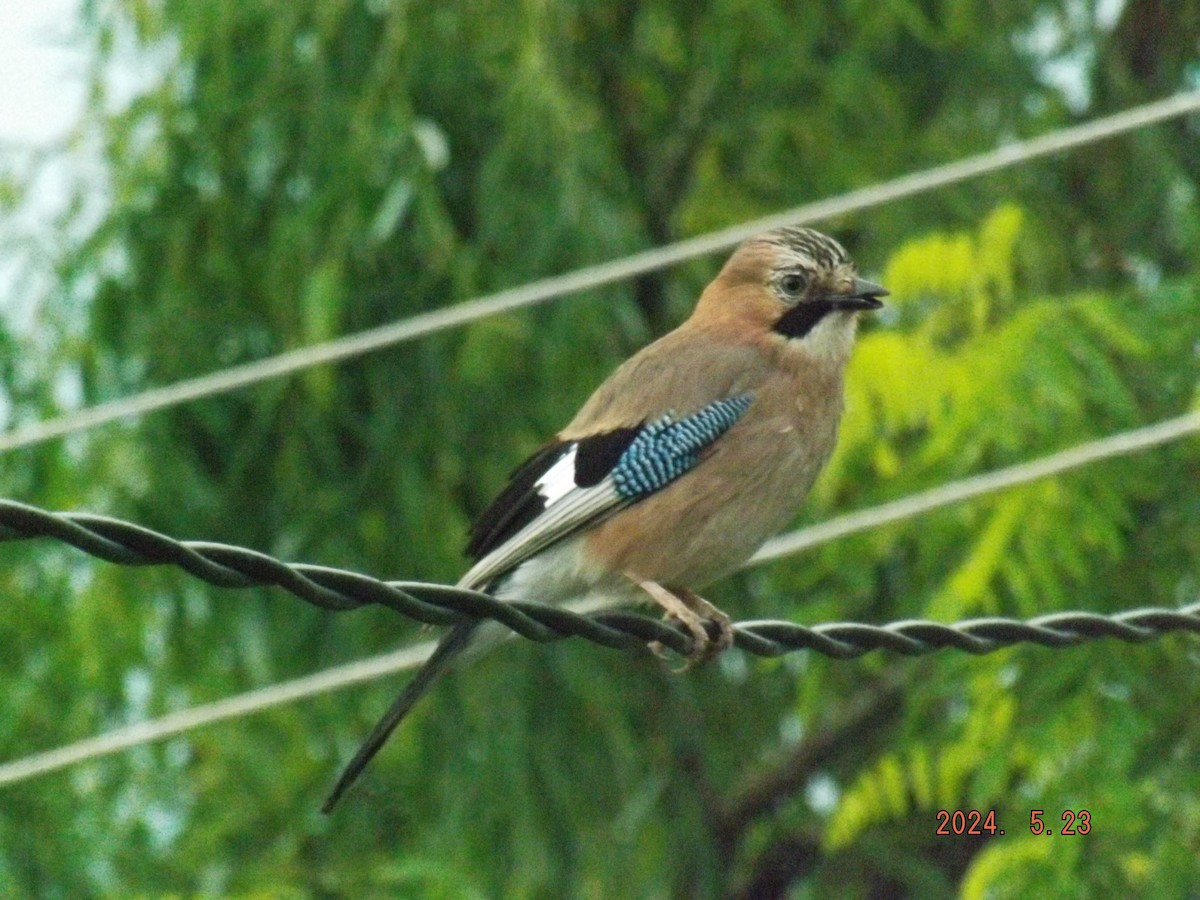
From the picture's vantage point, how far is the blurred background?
831 centimetres

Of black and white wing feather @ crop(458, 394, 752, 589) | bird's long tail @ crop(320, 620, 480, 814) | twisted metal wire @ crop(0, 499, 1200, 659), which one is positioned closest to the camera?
twisted metal wire @ crop(0, 499, 1200, 659)

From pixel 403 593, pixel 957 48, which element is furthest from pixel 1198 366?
pixel 403 593

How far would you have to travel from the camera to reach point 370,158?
8.77 m

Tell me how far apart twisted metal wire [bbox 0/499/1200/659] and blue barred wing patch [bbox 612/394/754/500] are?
0.46m

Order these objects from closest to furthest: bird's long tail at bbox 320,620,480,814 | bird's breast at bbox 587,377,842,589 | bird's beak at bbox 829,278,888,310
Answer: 1. bird's long tail at bbox 320,620,480,814
2. bird's breast at bbox 587,377,842,589
3. bird's beak at bbox 829,278,888,310

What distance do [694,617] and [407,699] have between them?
0.95 metres

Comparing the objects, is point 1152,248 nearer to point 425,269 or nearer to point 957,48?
point 957,48

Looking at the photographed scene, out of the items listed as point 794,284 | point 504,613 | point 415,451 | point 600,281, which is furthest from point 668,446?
point 415,451

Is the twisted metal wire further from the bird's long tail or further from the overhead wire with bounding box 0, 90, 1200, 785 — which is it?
the overhead wire with bounding box 0, 90, 1200, 785

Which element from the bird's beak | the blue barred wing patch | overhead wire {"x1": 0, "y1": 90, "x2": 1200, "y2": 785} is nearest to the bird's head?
the bird's beak

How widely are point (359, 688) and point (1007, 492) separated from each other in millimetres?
2906

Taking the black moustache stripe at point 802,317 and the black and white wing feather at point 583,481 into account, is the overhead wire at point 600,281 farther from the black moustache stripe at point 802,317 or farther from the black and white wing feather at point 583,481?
the black and white wing feather at point 583,481

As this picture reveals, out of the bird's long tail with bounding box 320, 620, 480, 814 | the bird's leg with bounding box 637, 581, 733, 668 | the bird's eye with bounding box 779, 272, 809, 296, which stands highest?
the bird's eye with bounding box 779, 272, 809, 296

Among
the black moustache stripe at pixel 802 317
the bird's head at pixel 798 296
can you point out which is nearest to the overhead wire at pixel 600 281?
the bird's head at pixel 798 296
